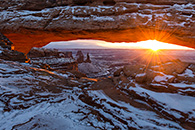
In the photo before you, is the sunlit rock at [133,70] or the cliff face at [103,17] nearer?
the sunlit rock at [133,70]

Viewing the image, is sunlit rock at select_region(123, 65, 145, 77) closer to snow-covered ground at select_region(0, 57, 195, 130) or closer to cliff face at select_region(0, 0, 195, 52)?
snow-covered ground at select_region(0, 57, 195, 130)

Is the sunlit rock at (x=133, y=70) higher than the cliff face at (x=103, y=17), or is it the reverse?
the cliff face at (x=103, y=17)

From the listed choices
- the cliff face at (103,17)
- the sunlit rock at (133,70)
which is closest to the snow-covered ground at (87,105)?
the sunlit rock at (133,70)

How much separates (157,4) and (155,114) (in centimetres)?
480

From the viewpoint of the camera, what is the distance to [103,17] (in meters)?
4.84

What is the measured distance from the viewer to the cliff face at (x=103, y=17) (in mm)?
4434

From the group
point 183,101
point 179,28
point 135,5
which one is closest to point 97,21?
point 135,5

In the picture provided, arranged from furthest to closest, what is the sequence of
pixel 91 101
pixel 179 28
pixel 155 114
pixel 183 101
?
pixel 179 28 < pixel 91 101 < pixel 183 101 < pixel 155 114

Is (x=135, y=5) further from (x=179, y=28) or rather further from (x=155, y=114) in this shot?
(x=155, y=114)

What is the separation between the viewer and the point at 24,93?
266 cm

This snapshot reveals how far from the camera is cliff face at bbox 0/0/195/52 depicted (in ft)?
14.5

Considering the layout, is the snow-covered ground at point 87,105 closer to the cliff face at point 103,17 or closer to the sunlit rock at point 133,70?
the sunlit rock at point 133,70

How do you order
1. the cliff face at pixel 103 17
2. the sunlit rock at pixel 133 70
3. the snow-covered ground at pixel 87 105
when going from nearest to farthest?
the snow-covered ground at pixel 87 105 → the sunlit rock at pixel 133 70 → the cliff face at pixel 103 17

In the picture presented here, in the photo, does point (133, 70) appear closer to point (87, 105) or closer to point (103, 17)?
point (87, 105)
